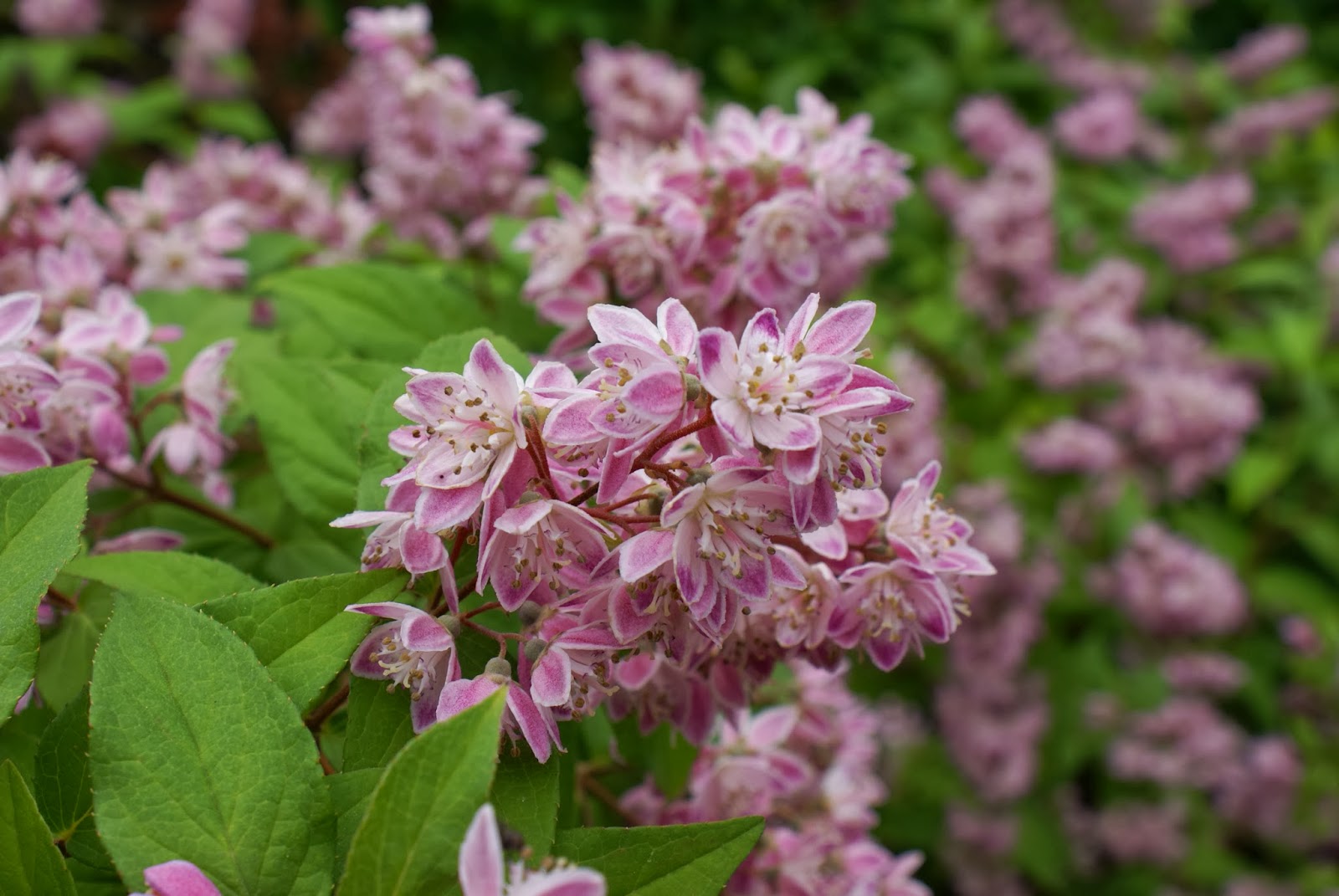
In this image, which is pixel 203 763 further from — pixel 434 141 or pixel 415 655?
pixel 434 141

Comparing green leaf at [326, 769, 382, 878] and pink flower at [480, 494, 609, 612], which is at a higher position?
pink flower at [480, 494, 609, 612]

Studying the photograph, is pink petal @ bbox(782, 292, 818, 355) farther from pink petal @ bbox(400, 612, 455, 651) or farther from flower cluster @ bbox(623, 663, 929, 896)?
flower cluster @ bbox(623, 663, 929, 896)

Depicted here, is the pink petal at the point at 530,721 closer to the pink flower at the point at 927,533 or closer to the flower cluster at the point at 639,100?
the pink flower at the point at 927,533

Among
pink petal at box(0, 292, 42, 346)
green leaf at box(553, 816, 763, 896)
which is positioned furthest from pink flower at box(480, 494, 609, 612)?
pink petal at box(0, 292, 42, 346)

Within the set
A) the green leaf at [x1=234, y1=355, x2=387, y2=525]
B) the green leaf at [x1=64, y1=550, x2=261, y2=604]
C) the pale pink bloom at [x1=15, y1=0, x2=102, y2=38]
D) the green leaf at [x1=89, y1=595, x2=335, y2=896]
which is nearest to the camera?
the green leaf at [x1=89, y1=595, x2=335, y2=896]

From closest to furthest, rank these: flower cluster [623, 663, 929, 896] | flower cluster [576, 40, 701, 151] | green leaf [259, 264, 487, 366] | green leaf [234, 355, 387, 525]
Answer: green leaf [234, 355, 387, 525] → flower cluster [623, 663, 929, 896] → green leaf [259, 264, 487, 366] → flower cluster [576, 40, 701, 151]

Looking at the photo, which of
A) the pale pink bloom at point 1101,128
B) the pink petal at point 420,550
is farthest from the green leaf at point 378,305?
the pale pink bloom at point 1101,128
